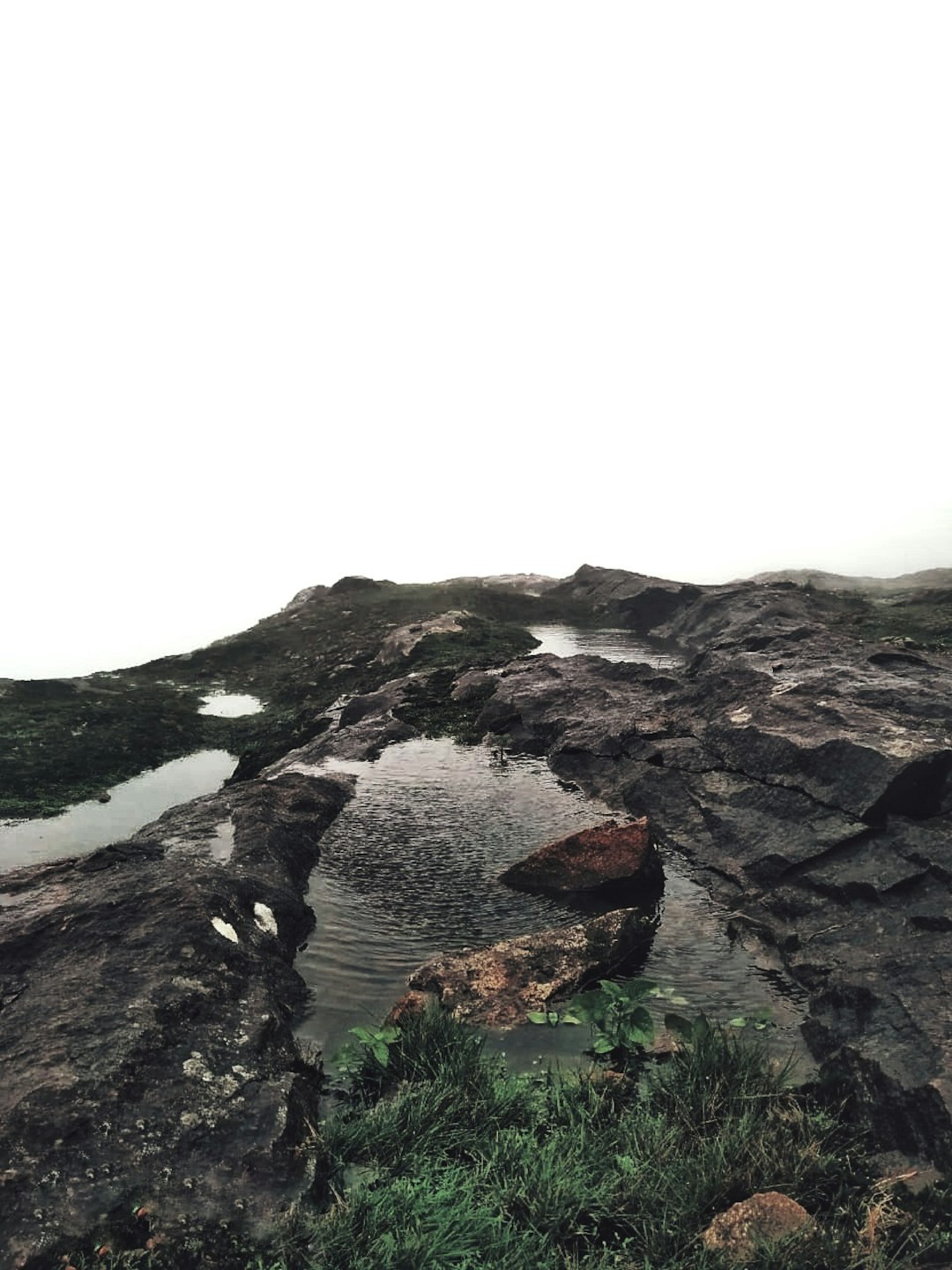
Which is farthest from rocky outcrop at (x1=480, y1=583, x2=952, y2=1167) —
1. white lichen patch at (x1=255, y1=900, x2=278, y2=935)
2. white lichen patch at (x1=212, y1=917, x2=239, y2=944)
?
white lichen patch at (x1=212, y1=917, x2=239, y2=944)

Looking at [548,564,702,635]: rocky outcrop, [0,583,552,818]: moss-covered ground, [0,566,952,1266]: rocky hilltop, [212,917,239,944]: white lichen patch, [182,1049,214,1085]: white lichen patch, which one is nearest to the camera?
[0,566,952,1266]: rocky hilltop

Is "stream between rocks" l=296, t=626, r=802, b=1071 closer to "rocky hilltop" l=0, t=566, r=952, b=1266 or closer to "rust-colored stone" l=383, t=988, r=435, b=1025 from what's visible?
"rocky hilltop" l=0, t=566, r=952, b=1266

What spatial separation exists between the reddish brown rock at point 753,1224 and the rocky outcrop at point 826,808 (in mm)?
2417

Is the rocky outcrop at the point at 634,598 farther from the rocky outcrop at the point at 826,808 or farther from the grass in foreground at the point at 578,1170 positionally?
the grass in foreground at the point at 578,1170

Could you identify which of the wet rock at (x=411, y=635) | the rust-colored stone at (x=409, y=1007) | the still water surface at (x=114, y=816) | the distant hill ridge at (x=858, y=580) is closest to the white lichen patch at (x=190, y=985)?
the rust-colored stone at (x=409, y=1007)

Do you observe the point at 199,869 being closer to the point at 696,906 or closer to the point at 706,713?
the point at 696,906

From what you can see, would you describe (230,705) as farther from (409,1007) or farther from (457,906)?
(409,1007)

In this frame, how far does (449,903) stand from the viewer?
1569cm

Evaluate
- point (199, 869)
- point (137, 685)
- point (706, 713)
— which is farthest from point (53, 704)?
point (706, 713)

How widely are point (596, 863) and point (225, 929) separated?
8.64 metres

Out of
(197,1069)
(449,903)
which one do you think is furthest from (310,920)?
(197,1069)

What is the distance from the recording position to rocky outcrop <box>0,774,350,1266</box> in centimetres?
712

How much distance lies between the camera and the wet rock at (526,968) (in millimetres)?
11273

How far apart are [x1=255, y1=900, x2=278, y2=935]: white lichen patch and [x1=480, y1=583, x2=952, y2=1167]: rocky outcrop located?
1008cm
